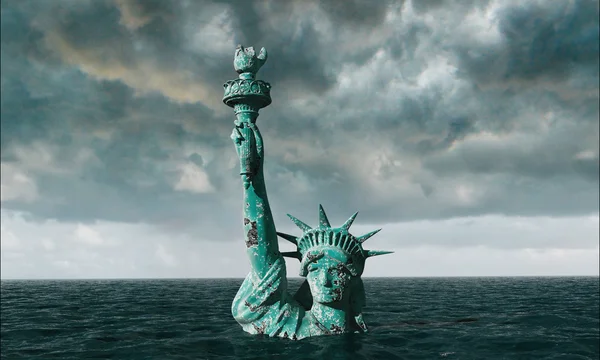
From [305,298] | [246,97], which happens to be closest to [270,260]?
[305,298]

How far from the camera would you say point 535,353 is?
871 cm

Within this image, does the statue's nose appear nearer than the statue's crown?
Yes

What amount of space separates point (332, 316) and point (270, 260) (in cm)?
147

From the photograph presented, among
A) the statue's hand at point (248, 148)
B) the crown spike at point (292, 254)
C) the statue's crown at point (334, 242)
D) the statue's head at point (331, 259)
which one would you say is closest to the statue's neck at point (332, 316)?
the statue's head at point (331, 259)

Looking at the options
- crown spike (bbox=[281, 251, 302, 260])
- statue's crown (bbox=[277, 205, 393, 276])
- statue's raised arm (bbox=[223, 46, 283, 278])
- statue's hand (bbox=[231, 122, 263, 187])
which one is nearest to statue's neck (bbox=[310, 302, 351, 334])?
statue's crown (bbox=[277, 205, 393, 276])

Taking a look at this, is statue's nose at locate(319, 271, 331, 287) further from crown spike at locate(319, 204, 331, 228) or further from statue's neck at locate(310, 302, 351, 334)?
crown spike at locate(319, 204, 331, 228)

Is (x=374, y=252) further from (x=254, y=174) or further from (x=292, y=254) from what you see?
(x=254, y=174)

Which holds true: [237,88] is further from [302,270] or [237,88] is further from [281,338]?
[281,338]

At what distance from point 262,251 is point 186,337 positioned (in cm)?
352

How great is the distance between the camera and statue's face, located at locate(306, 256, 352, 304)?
8.05m

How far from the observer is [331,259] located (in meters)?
8.13

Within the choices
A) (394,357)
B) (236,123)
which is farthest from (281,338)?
(236,123)

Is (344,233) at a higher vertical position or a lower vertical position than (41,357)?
higher

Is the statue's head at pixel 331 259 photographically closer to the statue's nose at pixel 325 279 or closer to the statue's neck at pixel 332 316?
the statue's nose at pixel 325 279
